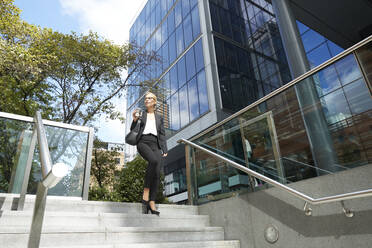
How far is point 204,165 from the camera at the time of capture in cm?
447

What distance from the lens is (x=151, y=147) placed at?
3.84 meters

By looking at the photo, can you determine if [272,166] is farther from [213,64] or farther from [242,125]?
[213,64]

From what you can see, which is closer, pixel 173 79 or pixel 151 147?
pixel 151 147

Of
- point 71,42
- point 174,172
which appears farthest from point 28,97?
point 174,172

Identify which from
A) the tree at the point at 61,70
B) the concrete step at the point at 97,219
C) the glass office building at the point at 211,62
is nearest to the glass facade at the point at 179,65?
the glass office building at the point at 211,62

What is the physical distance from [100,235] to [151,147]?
4.90ft

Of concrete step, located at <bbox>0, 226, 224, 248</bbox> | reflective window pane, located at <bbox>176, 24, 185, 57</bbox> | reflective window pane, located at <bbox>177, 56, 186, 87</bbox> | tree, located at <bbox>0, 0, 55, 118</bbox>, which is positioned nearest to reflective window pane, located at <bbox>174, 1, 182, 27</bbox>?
reflective window pane, located at <bbox>176, 24, 185, 57</bbox>

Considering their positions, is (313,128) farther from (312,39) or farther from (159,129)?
(312,39)

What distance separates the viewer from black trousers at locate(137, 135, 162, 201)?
370 cm

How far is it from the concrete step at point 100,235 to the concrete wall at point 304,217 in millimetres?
472

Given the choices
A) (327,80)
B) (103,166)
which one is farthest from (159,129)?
(103,166)

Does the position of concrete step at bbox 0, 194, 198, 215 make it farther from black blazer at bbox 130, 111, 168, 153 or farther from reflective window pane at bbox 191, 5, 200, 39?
reflective window pane at bbox 191, 5, 200, 39

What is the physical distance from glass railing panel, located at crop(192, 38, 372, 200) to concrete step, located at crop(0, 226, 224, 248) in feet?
3.38

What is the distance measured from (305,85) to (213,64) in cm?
1359
